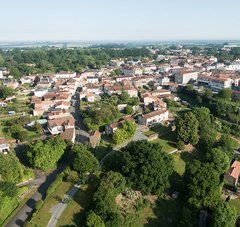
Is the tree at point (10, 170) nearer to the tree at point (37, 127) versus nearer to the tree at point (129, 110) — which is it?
the tree at point (37, 127)

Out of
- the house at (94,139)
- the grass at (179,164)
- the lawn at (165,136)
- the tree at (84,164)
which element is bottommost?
the grass at (179,164)

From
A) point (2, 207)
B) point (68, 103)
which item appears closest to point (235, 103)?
point (68, 103)

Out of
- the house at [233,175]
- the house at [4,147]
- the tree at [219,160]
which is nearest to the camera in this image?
the house at [233,175]

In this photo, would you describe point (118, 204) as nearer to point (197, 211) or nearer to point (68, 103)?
point (197, 211)

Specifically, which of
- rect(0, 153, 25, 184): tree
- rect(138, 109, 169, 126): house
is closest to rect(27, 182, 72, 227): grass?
rect(0, 153, 25, 184): tree

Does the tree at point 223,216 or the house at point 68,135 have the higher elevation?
the house at point 68,135

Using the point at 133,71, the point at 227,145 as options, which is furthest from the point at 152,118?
the point at 133,71

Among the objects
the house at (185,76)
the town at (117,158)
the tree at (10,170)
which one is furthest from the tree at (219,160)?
the house at (185,76)

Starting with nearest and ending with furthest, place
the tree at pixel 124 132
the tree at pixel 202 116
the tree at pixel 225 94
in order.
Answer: the tree at pixel 124 132 < the tree at pixel 202 116 < the tree at pixel 225 94
